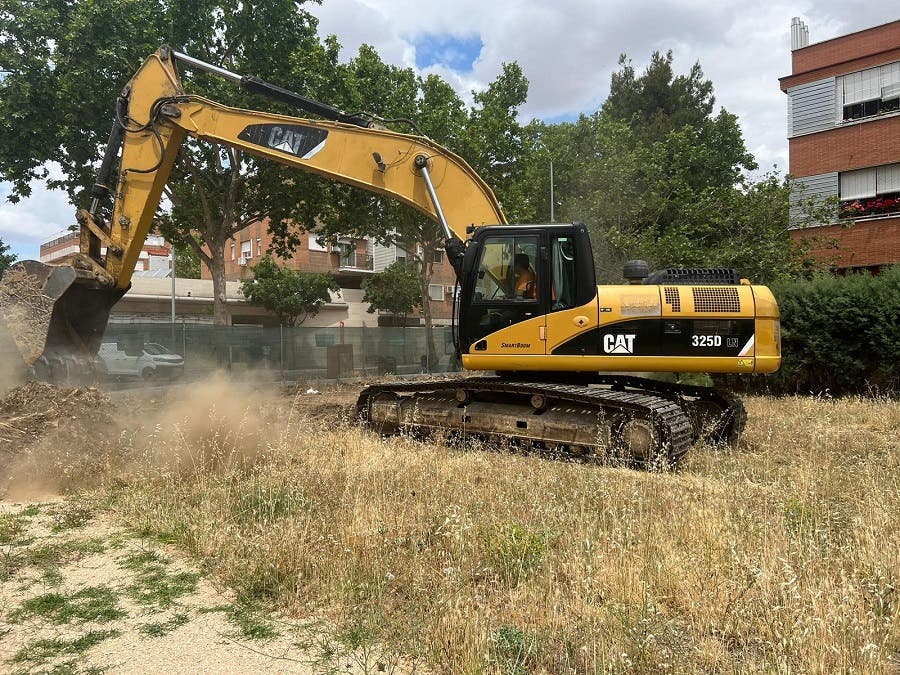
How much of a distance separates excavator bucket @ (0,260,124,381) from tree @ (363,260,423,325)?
33136mm

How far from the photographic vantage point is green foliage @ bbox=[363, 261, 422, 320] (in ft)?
136

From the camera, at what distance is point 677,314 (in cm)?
711

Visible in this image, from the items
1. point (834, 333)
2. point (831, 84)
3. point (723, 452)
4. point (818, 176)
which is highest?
point (831, 84)

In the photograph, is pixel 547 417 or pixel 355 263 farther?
pixel 355 263

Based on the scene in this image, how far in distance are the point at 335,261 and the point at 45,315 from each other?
3875 cm

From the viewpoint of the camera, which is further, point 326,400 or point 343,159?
point 326,400

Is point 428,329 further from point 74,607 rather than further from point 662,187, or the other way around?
point 74,607

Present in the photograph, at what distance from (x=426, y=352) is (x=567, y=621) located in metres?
21.1

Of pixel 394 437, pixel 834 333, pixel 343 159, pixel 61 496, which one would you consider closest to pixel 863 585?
pixel 394 437

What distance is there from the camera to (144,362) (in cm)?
1614

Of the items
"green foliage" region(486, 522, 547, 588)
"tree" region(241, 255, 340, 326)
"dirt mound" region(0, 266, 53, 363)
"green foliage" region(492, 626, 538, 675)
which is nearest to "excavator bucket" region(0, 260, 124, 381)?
"dirt mound" region(0, 266, 53, 363)

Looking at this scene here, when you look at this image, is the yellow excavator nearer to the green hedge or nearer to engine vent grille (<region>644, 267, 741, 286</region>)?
engine vent grille (<region>644, 267, 741, 286</region>)

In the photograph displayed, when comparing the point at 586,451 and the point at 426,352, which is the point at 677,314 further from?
the point at 426,352

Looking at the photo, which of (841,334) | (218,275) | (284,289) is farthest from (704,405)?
(284,289)
